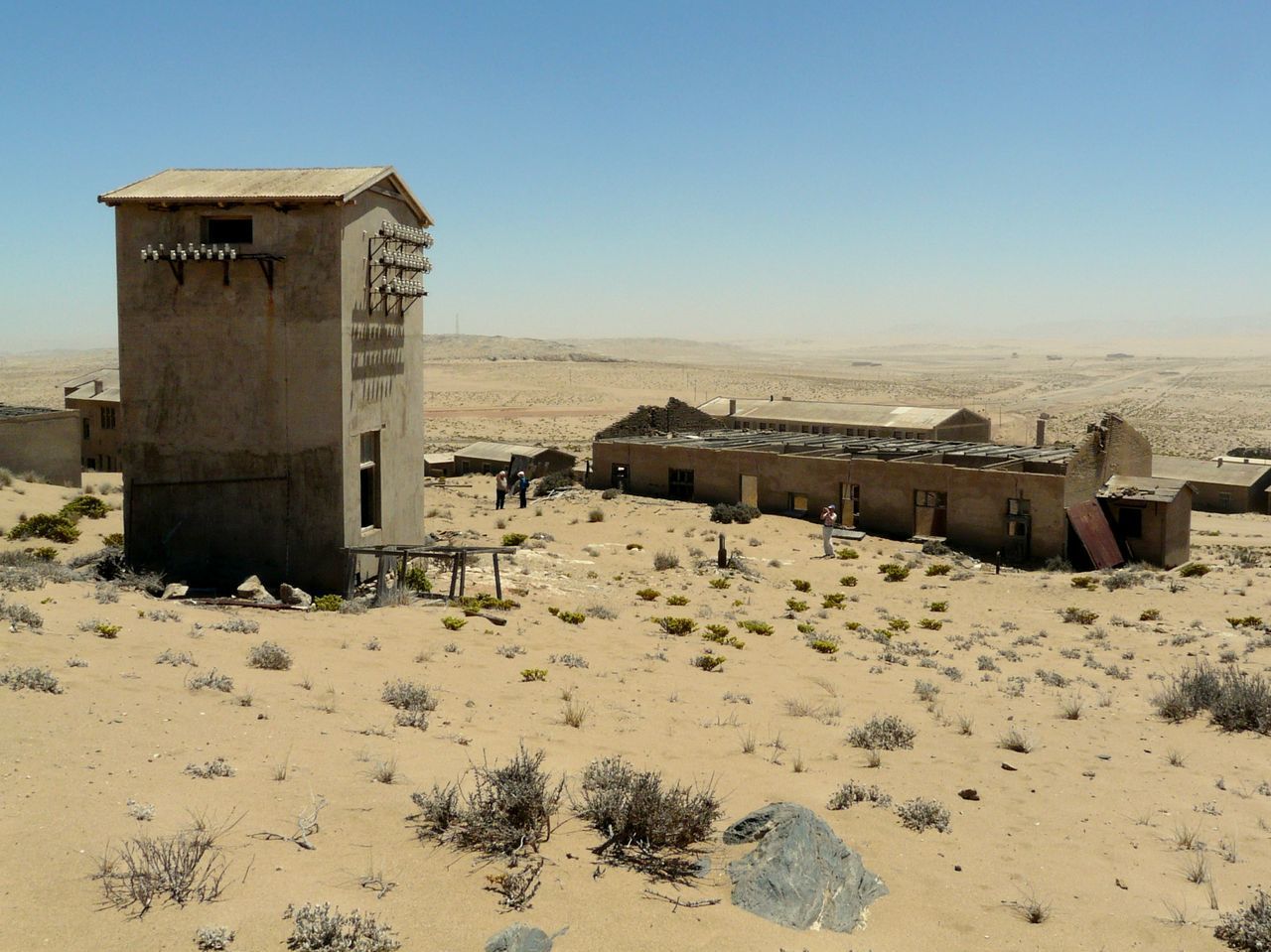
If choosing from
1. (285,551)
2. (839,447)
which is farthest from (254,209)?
(839,447)

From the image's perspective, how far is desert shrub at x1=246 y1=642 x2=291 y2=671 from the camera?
1230 centimetres

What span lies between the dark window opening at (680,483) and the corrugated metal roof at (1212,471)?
66.8 ft

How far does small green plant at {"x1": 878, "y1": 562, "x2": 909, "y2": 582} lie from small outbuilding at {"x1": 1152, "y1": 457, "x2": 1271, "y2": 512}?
20800 millimetres

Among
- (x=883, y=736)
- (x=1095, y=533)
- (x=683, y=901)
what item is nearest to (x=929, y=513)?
(x=1095, y=533)

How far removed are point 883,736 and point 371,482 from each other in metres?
12.7

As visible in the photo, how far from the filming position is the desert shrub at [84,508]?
27016 millimetres

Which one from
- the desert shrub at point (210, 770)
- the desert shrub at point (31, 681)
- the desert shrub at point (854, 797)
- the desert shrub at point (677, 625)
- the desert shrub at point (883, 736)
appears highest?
the desert shrub at point (31, 681)

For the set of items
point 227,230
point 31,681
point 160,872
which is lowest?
point 160,872

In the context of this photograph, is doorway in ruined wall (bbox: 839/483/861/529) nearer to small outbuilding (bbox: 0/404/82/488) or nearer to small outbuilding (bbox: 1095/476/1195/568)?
small outbuilding (bbox: 1095/476/1195/568)

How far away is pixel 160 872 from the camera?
6.43 m

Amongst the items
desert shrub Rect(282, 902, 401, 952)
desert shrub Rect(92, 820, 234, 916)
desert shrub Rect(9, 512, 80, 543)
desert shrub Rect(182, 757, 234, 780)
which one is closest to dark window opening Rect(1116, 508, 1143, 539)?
desert shrub Rect(9, 512, 80, 543)

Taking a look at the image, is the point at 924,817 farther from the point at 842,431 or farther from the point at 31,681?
the point at 842,431

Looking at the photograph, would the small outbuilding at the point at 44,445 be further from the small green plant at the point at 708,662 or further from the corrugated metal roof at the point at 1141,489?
the corrugated metal roof at the point at 1141,489

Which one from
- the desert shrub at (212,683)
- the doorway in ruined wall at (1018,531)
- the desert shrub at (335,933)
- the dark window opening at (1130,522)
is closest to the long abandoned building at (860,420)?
the dark window opening at (1130,522)
